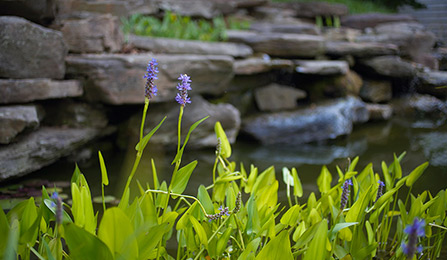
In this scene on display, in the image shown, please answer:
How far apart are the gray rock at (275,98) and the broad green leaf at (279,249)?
179 inches

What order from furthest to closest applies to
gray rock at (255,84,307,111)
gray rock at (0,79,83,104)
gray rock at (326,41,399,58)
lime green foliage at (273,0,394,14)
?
lime green foliage at (273,0,394,14), gray rock at (326,41,399,58), gray rock at (255,84,307,111), gray rock at (0,79,83,104)

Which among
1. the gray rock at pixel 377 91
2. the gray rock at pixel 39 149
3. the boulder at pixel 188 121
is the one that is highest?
the gray rock at pixel 39 149

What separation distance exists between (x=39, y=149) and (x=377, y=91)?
5.46m

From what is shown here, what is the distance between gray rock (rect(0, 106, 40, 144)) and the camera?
2.85m

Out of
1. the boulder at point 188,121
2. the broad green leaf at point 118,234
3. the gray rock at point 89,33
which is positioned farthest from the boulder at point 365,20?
the broad green leaf at point 118,234

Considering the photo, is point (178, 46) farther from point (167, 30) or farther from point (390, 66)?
point (390, 66)

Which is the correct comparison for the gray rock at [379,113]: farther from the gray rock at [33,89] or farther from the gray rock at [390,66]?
the gray rock at [33,89]

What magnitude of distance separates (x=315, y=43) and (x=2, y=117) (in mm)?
4687

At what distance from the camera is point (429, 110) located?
526 cm

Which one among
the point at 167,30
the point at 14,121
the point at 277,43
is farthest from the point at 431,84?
the point at 14,121

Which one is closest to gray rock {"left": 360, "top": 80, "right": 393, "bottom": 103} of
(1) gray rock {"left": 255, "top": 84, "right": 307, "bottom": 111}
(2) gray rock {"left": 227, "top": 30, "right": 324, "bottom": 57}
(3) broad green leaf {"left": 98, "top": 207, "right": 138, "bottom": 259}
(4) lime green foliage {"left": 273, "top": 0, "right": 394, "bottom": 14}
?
(2) gray rock {"left": 227, "top": 30, "right": 324, "bottom": 57}

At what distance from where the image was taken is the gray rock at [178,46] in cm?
453

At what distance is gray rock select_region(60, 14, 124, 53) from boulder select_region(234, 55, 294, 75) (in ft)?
5.95

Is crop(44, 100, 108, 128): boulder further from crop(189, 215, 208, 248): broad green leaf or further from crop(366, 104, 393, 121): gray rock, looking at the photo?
crop(366, 104, 393, 121): gray rock
